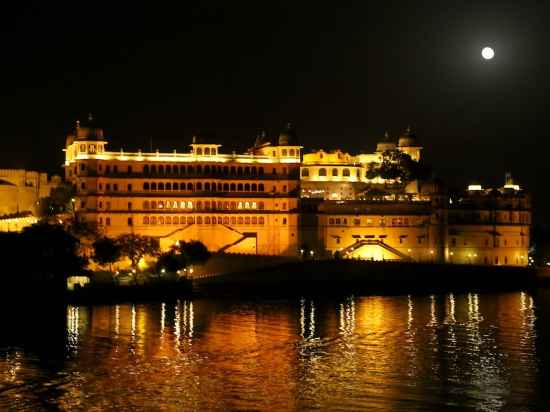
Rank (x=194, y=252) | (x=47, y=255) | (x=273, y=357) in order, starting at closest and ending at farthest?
(x=273, y=357) → (x=47, y=255) → (x=194, y=252)

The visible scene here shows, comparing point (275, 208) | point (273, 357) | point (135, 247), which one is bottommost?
point (273, 357)

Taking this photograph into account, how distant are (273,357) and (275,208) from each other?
42250 mm

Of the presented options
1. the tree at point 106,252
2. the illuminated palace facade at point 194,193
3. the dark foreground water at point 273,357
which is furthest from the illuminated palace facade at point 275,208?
the dark foreground water at point 273,357

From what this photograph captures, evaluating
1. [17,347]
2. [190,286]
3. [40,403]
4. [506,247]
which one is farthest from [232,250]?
[40,403]

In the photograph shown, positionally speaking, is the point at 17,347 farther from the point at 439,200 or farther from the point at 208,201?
the point at 439,200

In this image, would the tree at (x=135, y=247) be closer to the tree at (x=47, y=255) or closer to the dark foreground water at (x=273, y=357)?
the tree at (x=47, y=255)

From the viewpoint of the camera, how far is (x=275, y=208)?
9250cm

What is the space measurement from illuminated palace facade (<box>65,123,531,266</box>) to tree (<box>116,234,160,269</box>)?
199 inches

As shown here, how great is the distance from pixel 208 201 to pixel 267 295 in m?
12.9

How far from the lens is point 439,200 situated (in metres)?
98.0

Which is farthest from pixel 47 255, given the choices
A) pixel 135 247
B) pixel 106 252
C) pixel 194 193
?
pixel 194 193

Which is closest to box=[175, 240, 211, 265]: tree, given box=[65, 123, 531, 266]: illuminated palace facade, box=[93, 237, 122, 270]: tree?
box=[93, 237, 122, 270]: tree

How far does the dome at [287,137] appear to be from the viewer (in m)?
94.2

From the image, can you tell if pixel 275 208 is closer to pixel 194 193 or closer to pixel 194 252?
pixel 194 193
